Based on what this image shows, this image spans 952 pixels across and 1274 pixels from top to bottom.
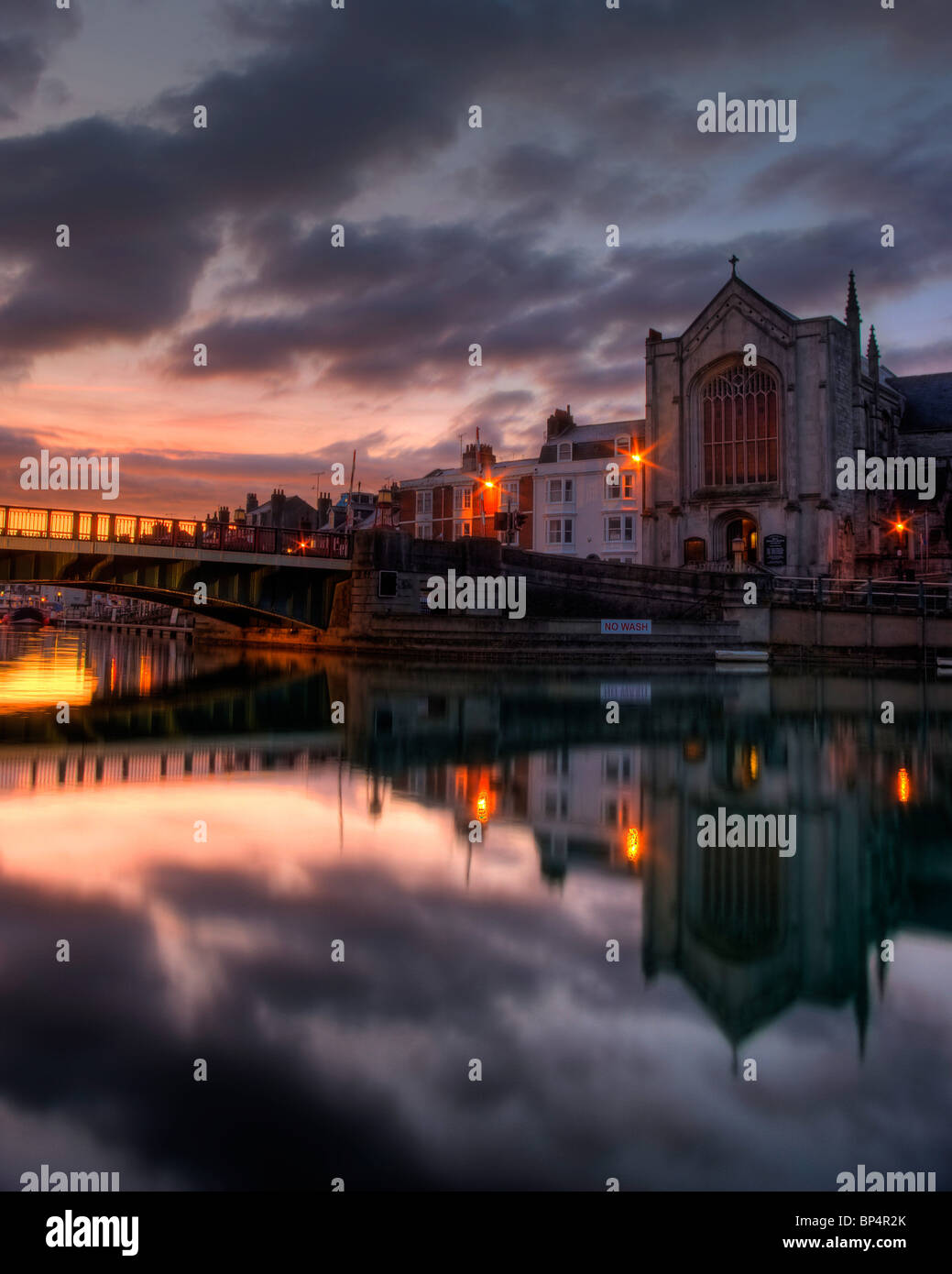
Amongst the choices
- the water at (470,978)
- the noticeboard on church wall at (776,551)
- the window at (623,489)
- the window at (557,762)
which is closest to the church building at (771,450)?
the noticeboard on church wall at (776,551)

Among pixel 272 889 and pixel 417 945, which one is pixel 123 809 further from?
pixel 417 945

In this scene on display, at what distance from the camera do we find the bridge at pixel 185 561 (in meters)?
39.0

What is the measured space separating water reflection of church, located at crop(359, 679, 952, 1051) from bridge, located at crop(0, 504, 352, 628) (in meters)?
29.3

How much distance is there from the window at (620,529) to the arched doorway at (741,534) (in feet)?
26.6

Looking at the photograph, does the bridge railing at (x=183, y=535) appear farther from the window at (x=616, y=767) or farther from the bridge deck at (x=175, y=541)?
the window at (x=616, y=767)

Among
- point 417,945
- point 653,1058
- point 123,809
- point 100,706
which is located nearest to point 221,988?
point 417,945

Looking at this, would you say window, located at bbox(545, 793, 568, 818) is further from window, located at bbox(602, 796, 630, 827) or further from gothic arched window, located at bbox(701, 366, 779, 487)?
gothic arched window, located at bbox(701, 366, 779, 487)

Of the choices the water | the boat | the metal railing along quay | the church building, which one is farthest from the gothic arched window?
the boat

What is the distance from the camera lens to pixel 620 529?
223 ft

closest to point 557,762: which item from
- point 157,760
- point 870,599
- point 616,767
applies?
point 616,767

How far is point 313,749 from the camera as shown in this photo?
53.9 ft

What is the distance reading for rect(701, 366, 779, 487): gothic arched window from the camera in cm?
5903

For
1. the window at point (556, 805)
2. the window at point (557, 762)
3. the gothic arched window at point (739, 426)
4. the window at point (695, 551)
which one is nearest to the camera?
the window at point (556, 805)
